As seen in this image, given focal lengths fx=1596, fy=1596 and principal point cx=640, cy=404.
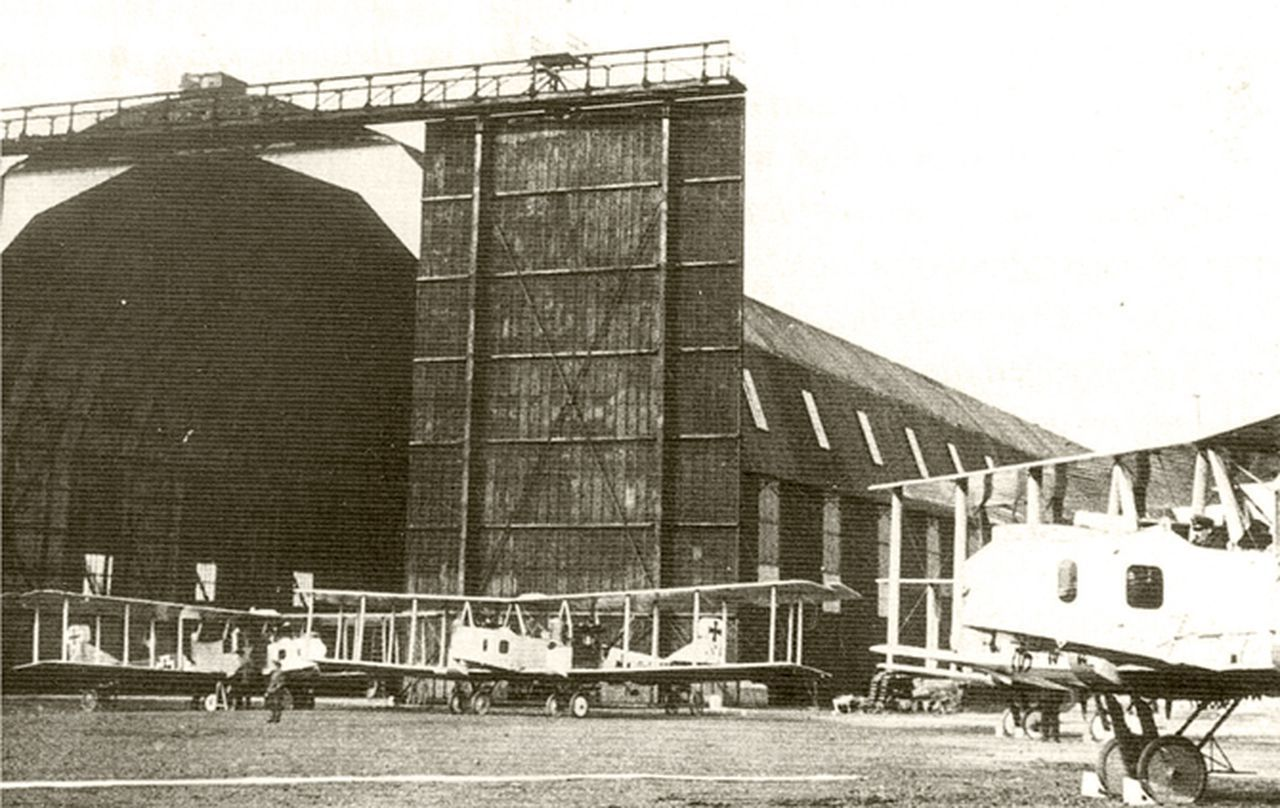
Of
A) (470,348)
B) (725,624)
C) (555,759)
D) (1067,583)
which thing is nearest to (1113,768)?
(1067,583)

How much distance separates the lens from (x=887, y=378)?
5709cm

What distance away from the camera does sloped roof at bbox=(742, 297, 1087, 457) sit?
47594mm

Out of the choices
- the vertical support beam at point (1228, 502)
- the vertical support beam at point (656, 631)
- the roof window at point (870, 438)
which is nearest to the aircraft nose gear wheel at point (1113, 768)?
the vertical support beam at point (1228, 502)

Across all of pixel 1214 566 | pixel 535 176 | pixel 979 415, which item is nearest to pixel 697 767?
pixel 1214 566

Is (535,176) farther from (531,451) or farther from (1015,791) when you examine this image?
(1015,791)

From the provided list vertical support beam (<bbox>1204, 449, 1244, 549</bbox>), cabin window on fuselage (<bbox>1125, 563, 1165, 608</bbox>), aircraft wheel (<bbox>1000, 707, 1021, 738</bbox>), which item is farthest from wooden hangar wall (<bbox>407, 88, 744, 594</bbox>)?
cabin window on fuselage (<bbox>1125, 563, 1165, 608</bbox>)

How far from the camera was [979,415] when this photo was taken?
65188 mm

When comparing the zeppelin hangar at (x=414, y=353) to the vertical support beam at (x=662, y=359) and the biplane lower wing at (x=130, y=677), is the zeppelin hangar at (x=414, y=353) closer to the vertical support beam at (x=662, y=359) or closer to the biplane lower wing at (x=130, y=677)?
the vertical support beam at (x=662, y=359)

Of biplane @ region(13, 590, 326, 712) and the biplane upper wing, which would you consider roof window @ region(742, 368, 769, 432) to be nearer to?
the biplane upper wing

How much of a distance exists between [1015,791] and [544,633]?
22.6m

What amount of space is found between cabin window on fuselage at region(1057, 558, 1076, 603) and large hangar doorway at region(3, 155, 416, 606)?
95.2ft

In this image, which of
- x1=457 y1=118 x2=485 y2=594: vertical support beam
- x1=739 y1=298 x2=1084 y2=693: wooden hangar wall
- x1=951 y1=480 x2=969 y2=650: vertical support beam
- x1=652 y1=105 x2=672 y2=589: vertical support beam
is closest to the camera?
x1=951 y1=480 x2=969 y2=650: vertical support beam

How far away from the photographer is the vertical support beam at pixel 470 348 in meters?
36.3

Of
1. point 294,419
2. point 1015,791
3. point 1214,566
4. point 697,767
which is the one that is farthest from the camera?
point 294,419
